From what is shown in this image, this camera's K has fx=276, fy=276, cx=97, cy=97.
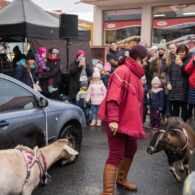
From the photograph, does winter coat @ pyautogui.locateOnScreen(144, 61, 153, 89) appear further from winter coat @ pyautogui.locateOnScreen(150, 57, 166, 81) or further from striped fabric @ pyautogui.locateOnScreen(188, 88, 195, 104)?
striped fabric @ pyautogui.locateOnScreen(188, 88, 195, 104)

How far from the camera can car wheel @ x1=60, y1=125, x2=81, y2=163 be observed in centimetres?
439

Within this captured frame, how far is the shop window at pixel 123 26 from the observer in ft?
50.8

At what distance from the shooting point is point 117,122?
313cm

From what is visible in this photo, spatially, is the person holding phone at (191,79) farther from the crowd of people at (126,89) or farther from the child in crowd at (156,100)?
the child in crowd at (156,100)

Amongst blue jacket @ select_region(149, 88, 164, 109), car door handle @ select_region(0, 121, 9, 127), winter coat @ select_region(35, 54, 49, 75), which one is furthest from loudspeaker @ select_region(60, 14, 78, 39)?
car door handle @ select_region(0, 121, 9, 127)

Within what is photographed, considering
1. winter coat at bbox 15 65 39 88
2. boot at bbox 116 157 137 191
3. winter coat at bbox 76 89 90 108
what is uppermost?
winter coat at bbox 15 65 39 88

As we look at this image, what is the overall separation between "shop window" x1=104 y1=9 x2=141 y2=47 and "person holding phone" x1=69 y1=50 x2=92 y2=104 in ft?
28.0

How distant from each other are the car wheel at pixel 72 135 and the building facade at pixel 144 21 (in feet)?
35.2

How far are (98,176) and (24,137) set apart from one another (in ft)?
4.45

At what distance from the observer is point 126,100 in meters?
3.24

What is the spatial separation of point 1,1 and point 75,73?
1028 centimetres

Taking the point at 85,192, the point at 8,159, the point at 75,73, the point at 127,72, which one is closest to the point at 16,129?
the point at 8,159

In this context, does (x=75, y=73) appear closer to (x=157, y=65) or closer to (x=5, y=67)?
(x=157, y=65)

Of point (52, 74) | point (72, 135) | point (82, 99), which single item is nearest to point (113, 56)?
point (82, 99)
